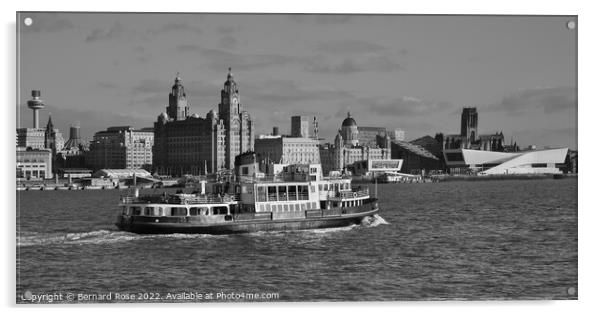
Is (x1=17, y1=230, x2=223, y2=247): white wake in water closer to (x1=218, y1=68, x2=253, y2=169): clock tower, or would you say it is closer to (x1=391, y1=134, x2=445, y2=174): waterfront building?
(x1=218, y1=68, x2=253, y2=169): clock tower

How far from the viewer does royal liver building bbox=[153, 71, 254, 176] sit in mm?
69688

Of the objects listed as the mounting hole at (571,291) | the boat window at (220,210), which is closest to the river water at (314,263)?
the mounting hole at (571,291)

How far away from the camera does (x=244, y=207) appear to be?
2242 cm

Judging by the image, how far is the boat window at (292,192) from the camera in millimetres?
22734

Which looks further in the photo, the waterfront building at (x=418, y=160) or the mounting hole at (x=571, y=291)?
the waterfront building at (x=418, y=160)

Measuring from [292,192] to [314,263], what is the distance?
231 inches

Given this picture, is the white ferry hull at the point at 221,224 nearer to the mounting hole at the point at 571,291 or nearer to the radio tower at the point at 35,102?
the radio tower at the point at 35,102

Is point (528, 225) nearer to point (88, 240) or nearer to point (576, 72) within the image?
point (576, 72)

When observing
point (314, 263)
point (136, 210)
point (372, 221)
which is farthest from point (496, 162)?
point (314, 263)

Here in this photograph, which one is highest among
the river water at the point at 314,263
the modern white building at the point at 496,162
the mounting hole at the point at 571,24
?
the mounting hole at the point at 571,24

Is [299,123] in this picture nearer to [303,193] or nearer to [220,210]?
[303,193]

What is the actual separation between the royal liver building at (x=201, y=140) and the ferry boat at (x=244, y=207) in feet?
127

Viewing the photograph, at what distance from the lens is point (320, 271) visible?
1609 centimetres

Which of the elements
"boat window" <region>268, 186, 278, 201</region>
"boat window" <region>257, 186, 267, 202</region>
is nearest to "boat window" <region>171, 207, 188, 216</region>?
"boat window" <region>257, 186, 267, 202</region>
